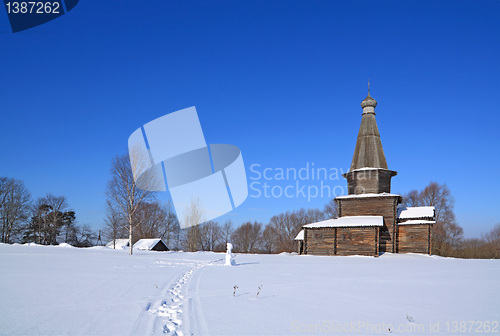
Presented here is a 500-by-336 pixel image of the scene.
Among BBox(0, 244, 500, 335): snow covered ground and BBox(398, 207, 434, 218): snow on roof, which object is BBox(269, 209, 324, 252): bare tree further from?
BBox(0, 244, 500, 335): snow covered ground

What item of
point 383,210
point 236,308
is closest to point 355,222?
point 383,210

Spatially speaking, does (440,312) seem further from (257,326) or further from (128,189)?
(128,189)

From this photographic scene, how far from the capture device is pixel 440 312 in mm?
5723

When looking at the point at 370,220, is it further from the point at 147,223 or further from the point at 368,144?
the point at 147,223

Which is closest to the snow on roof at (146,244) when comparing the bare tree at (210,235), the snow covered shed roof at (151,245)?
the snow covered shed roof at (151,245)

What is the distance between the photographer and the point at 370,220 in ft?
84.1

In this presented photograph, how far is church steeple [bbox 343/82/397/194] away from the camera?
2770 cm

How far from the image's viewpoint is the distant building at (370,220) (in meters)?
25.3

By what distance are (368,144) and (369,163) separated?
196cm

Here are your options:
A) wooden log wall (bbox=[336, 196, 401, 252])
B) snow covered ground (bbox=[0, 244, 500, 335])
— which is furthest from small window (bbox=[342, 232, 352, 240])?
snow covered ground (bbox=[0, 244, 500, 335])

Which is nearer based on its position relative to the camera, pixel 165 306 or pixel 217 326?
pixel 217 326

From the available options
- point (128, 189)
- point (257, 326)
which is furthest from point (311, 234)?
point (257, 326)

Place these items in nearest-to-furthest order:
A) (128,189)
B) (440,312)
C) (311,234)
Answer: (440,312) → (128,189) → (311,234)

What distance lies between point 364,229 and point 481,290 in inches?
686
